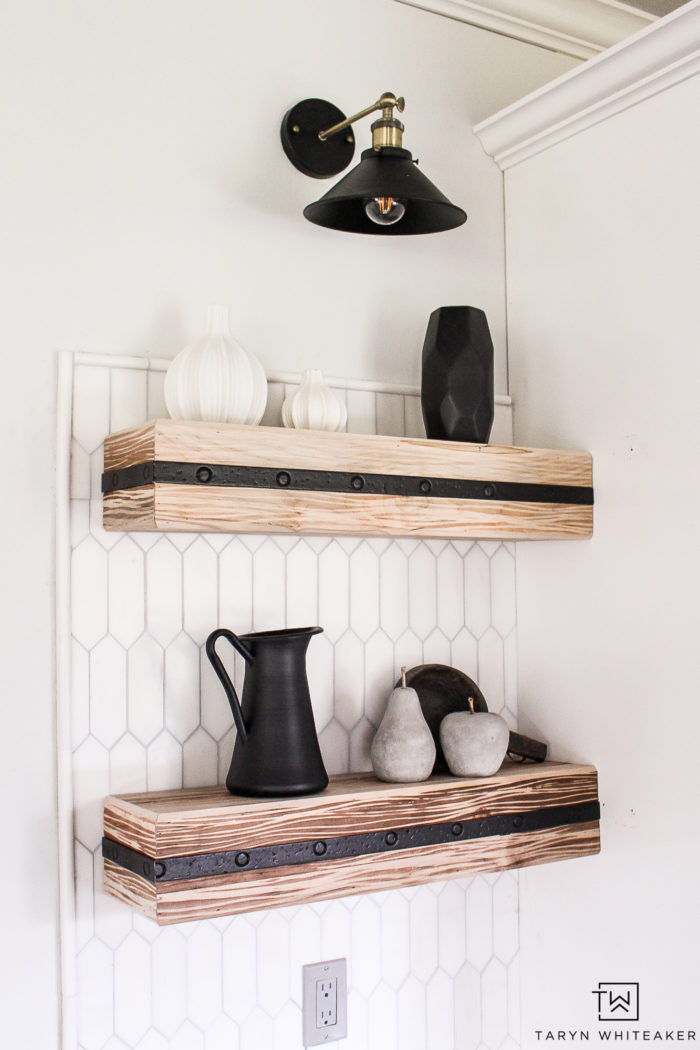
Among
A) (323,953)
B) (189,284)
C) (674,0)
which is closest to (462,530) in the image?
(189,284)

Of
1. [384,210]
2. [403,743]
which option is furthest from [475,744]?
[384,210]

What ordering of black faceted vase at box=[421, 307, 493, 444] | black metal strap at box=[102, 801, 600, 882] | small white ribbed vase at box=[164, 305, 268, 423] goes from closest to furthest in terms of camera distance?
1. black metal strap at box=[102, 801, 600, 882]
2. small white ribbed vase at box=[164, 305, 268, 423]
3. black faceted vase at box=[421, 307, 493, 444]

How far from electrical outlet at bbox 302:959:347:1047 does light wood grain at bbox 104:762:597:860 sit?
0.89 feet

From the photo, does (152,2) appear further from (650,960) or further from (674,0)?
(650,960)

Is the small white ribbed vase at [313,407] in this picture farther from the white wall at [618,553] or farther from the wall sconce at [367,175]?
the white wall at [618,553]

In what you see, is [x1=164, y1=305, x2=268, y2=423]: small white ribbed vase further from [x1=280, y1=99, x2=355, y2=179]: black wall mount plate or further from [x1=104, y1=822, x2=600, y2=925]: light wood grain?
[x1=104, y1=822, x2=600, y2=925]: light wood grain

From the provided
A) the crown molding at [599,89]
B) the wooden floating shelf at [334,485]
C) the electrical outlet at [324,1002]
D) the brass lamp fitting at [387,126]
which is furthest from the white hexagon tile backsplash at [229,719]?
the crown molding at [599,89]

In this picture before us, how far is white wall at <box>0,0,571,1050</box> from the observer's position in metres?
1.31

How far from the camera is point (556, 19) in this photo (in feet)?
5.96

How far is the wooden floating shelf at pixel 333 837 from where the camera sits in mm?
1203

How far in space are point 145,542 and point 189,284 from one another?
1.19 feet

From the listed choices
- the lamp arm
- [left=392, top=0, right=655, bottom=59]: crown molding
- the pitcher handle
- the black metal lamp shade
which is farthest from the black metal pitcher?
[left=392, top=0, right=655, bottom=59]: crown molding

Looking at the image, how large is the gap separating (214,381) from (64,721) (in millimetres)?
463

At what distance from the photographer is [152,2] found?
4.75 ft
